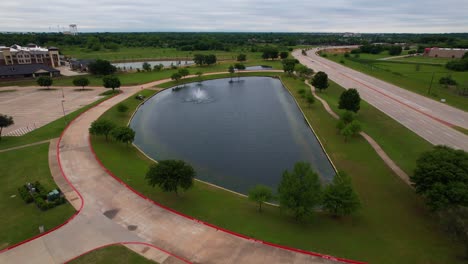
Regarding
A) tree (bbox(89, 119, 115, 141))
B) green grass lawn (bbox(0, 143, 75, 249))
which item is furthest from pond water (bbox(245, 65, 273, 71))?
green grass lawn (bbox(0, 143, 75, 249))

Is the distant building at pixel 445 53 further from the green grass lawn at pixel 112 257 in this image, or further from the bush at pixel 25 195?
the bush at pixel 25 195

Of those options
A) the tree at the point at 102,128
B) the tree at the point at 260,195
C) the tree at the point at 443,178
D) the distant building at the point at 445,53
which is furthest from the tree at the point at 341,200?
the distant building at the point at 445,53

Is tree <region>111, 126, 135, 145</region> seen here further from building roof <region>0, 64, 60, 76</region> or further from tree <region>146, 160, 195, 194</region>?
building roof <region>0, 64, 60, 76</region>

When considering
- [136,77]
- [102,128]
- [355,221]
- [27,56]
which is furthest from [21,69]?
[355,221]

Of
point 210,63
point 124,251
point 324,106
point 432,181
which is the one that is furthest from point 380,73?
point 124,251

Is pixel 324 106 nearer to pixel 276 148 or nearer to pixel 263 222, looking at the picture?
pixel 276 148
